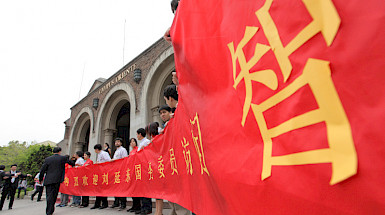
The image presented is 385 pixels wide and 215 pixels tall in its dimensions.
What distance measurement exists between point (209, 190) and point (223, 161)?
0.41m

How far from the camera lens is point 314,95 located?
27.7 inches

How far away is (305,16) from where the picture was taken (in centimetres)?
76

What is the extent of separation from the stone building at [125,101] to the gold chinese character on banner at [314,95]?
7543mm

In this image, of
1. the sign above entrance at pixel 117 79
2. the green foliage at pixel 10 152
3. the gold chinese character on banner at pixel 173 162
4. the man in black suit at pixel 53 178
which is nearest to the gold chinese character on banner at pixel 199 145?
the gold chinese character on banner at pixel 173 162

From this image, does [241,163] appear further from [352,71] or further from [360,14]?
[360,14]

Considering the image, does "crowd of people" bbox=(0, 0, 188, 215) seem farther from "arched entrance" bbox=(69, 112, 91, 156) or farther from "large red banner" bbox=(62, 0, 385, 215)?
"arched entrance" bbox=(69, 112, 91, 156)


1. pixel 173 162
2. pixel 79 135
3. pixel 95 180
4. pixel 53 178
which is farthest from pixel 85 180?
pixel 79 135

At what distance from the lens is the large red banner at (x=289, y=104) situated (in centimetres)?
58

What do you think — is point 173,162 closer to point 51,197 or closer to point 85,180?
point 51,197

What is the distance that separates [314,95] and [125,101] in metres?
11.9

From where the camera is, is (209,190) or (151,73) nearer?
(209,190)

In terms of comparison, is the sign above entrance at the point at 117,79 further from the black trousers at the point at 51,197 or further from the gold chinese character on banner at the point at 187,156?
the gold chinese character on banner at the point at 187,156

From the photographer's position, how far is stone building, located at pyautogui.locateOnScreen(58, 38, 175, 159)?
9.02m

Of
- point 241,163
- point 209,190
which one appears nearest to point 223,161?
point 241,163
